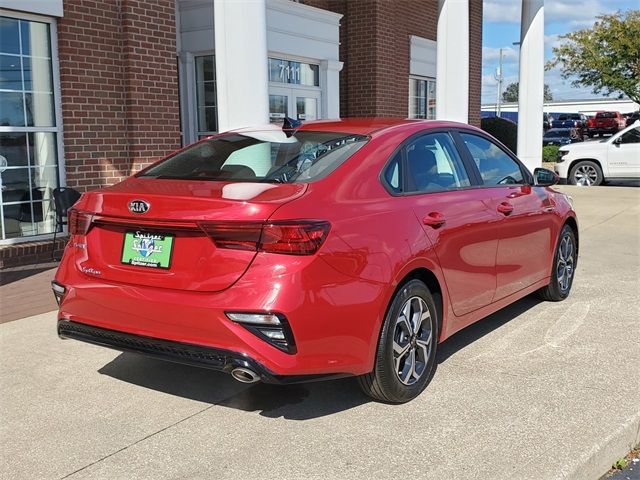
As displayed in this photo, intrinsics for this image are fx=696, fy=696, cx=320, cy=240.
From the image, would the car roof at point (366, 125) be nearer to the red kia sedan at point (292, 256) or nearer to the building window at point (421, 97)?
the red kia sedan at point (292, 256)

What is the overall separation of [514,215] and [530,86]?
9.04 metres

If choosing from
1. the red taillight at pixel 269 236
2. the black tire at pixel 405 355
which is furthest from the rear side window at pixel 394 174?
the red taillight at pixel 269 236

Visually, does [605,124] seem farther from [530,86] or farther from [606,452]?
[606,452]

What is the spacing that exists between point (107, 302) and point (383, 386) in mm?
1553

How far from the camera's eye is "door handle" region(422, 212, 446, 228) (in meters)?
4.11

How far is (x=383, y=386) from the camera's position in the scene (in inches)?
151

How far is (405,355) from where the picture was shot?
4000 mm

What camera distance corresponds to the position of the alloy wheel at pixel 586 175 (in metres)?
17.4

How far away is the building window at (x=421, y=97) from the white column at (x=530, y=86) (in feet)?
9.77

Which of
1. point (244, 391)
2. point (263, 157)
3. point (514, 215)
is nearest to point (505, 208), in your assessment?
point (514, 215)

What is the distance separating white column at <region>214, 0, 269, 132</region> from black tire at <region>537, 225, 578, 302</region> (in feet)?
9.47

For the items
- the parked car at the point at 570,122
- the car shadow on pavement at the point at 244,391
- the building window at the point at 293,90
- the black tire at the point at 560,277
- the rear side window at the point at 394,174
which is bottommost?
the car shadow on pavement at the point at 244,391

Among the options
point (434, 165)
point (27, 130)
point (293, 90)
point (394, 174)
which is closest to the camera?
point (394, 174)

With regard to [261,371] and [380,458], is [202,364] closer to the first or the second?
[261,371]
